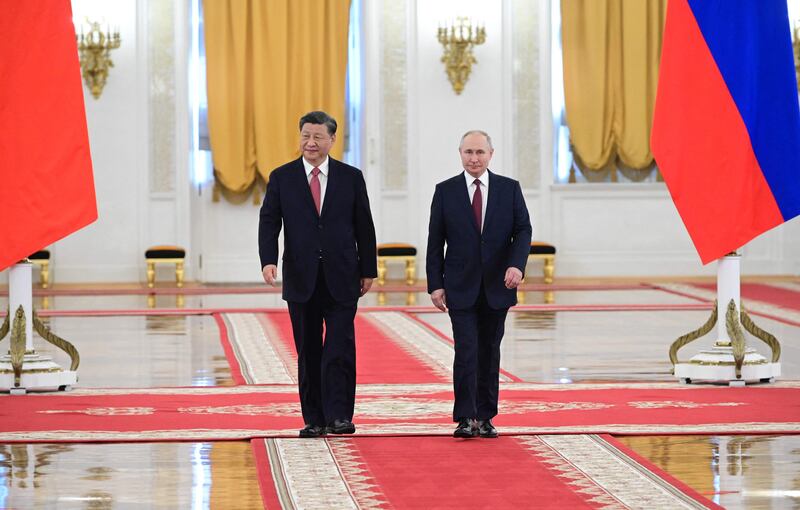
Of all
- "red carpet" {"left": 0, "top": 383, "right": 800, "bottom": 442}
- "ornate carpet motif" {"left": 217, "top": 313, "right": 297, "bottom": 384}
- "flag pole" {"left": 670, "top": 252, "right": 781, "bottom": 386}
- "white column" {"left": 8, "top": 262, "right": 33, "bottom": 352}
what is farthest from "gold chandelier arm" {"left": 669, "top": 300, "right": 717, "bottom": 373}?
"white column" {"left": 8, "top": 262, "right": 33, "bottom": 352}

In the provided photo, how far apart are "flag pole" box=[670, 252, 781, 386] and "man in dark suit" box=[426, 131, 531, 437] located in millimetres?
2213

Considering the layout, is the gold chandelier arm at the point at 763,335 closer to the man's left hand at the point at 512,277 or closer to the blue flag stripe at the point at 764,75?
the blue flag stripe at the point at 764,75

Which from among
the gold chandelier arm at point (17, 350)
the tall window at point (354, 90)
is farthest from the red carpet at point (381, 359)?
the tall window at point (354, 90)

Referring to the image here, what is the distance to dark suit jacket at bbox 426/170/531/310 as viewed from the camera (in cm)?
575

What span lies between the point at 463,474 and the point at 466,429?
2.35 feet

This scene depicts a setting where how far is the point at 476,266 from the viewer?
5766 mm

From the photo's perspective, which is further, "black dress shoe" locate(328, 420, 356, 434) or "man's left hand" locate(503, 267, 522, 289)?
"black dress shoe" locate(328, 420, 356, 434)

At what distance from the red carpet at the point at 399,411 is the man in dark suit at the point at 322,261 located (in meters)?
0.21

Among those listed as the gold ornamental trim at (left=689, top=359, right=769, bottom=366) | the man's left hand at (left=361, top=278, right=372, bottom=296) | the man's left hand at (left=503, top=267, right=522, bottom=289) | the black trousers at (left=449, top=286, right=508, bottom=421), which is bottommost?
the gold ornamental trim at (left=689, top=359, right=769, bottom=366)

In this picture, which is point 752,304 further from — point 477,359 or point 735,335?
point 477,359

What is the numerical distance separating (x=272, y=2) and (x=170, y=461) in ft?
36.4

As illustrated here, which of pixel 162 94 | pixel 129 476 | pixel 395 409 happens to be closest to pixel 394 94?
pixel 162 94

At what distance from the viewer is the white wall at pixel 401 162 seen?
15859 mm

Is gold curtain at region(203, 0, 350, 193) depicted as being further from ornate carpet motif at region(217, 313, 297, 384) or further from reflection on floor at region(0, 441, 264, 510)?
reflection on floor at region(0, 441, 264, 510)
